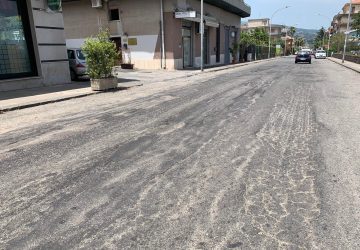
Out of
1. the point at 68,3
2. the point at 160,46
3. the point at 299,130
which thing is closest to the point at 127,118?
the point at 299,130

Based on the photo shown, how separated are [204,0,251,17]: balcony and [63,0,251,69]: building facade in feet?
1.83

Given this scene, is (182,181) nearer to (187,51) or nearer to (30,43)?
(30,43)

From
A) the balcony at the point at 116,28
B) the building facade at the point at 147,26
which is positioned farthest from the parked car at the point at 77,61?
the balcony at the point at 116,28

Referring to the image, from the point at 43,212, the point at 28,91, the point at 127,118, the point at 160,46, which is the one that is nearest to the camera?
the point at 43,212

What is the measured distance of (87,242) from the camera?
9.78 ft

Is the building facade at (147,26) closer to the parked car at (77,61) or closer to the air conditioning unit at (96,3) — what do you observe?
the air conditioning unit at (96,3)

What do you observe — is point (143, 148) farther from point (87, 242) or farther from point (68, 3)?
point (68, 3)

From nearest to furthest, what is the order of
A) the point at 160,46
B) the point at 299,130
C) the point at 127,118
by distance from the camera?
the point at 299,130, the point at 127,118, the point at 160,46

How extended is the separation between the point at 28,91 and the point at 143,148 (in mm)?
9888

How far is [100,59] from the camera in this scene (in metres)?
13.7

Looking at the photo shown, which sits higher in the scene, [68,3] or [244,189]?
[68,3]

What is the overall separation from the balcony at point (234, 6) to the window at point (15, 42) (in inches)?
845

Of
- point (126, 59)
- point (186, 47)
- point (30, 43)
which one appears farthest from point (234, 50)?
point (30, 43)

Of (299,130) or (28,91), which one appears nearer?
(299,130)
